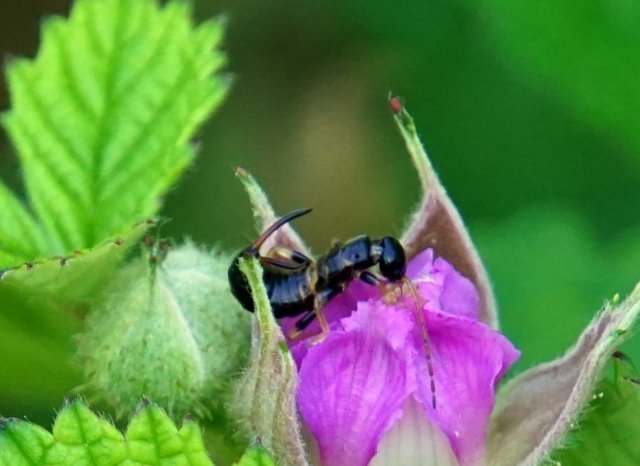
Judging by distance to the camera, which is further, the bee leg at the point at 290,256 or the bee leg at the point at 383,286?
the bee leg at the point at 290,256

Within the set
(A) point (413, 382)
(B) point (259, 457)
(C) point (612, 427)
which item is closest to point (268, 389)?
(B) point (259, 457)

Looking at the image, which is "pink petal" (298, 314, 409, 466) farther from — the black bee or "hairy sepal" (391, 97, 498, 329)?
"hairy sepal" (391, 97, 498, 329)

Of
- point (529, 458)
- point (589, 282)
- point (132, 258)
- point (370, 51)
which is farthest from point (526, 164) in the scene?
point (529, 458)

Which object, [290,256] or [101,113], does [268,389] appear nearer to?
[290,256]

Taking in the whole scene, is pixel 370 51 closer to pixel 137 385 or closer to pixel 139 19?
pixel 139 19

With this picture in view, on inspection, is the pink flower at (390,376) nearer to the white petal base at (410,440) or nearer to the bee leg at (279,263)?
the white petal base at (410,440)

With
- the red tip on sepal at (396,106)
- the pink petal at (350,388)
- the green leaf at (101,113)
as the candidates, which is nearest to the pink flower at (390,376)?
the pink petal at (350,388)
